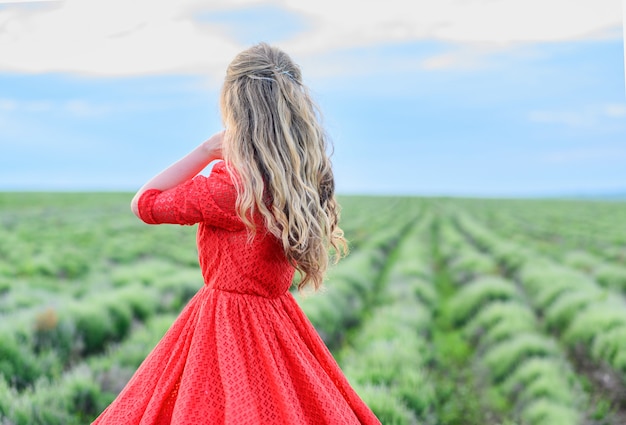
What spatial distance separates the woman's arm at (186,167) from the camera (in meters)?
2.54

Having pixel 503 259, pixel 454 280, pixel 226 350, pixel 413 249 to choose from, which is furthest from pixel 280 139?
pixel 413 249

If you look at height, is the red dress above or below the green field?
above

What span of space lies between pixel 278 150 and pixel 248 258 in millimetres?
422

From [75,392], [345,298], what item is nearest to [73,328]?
[75,392]

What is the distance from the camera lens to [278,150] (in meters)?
2.45

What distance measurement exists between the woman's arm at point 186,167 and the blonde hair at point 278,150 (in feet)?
0.27

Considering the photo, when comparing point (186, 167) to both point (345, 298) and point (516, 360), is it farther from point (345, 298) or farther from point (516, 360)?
point (345, 298)

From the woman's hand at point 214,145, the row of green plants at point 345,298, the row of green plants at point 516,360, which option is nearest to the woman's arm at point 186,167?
the woman's hand at point 214,145

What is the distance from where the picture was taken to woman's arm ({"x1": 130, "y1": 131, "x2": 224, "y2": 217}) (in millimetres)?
2535

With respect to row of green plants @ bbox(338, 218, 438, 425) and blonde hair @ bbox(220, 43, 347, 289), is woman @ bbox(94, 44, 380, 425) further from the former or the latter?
row of green plants @ bbox(338, 218, 438, 425)

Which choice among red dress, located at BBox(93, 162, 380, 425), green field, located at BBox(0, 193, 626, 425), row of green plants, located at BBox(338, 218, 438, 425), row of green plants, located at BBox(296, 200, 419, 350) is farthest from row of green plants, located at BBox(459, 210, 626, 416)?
red dress, located at BBox(93, 162, 380, 425)

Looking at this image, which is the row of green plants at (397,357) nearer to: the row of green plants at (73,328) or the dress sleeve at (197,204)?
the dress sleeve at (197,204)

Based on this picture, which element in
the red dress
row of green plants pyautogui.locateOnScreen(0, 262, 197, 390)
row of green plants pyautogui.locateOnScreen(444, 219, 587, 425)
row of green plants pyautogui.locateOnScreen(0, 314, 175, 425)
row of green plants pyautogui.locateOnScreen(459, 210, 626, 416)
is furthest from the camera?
row of green plants pyautogui.locateOnScreen(459, 210, 626, 416)

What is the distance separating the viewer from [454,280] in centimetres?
1093
